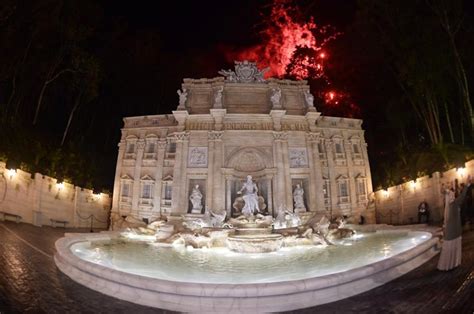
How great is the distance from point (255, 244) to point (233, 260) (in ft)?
8.18

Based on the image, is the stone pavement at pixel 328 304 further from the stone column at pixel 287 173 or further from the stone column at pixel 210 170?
the stone column at pixel 210 170

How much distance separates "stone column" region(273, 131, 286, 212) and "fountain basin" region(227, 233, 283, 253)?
8.60m

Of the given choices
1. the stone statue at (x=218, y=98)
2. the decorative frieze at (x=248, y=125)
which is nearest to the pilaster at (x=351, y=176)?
the decorative frieze at (x=248, y=125)

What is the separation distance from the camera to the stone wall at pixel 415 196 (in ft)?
63.5

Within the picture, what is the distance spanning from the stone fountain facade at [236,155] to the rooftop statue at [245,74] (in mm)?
88

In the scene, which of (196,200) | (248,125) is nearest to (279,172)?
(248,125)

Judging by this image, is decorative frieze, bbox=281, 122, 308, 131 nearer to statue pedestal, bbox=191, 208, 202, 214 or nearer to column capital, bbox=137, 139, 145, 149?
statue pedestal, bbox=191, 208, 202, 214

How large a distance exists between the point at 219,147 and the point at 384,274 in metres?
17.8

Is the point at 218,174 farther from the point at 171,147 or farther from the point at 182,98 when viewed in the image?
the point at 182,98

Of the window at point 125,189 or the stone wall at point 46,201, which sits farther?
the window at point 125,189

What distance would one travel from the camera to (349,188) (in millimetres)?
28078

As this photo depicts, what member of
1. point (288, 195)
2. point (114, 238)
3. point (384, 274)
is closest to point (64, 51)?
point (114, 238)

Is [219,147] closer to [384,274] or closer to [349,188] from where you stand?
[349,188]

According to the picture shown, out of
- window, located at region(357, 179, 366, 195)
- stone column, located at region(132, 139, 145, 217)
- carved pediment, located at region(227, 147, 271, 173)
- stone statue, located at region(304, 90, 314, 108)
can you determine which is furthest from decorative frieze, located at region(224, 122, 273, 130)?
window, located at region(357, 179, 366, 195)
